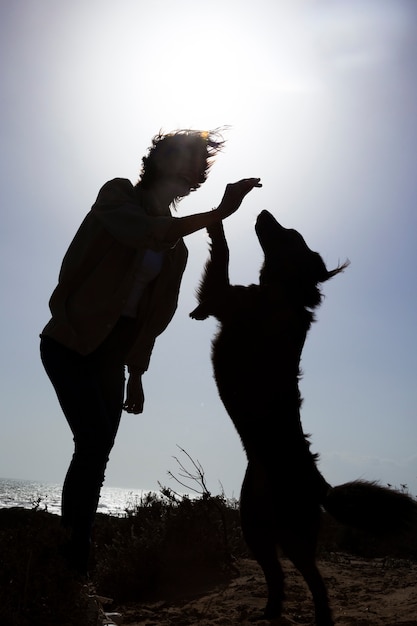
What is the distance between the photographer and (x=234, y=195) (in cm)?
297

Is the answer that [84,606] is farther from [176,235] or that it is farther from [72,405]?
[176,235]

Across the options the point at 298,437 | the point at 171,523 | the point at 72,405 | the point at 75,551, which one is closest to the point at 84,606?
the point at 75,551

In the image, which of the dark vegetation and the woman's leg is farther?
the woman's leg

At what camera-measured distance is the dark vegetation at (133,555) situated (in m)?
2.40

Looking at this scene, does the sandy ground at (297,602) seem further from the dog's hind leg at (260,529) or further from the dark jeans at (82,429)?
the dark jeans at (82,429)

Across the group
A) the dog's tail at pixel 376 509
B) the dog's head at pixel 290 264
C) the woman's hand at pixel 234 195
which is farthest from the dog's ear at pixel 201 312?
the dog's tail at pixel 376 509

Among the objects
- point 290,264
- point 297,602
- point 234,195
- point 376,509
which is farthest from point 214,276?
point 297,602

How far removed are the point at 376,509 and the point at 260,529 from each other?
1.96 feet

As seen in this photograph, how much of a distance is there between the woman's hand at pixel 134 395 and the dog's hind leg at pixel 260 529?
742 mm

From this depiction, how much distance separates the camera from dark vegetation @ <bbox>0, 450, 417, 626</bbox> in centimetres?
240

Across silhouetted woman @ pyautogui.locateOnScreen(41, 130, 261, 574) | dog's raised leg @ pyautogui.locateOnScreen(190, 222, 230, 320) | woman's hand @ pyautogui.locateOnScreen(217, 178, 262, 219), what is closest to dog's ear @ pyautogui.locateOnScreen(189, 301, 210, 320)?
dog's raised leg @ pyautogui.locateOnScreen(190, 222, 230, 320)

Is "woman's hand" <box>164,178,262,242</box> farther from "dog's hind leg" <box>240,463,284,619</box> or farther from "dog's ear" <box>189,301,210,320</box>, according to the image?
"dog's hind leg" <box>240,463,284,619</box>

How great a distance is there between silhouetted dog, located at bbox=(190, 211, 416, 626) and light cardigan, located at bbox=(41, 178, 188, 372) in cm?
55

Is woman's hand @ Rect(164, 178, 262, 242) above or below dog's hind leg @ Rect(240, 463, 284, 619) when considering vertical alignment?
above
